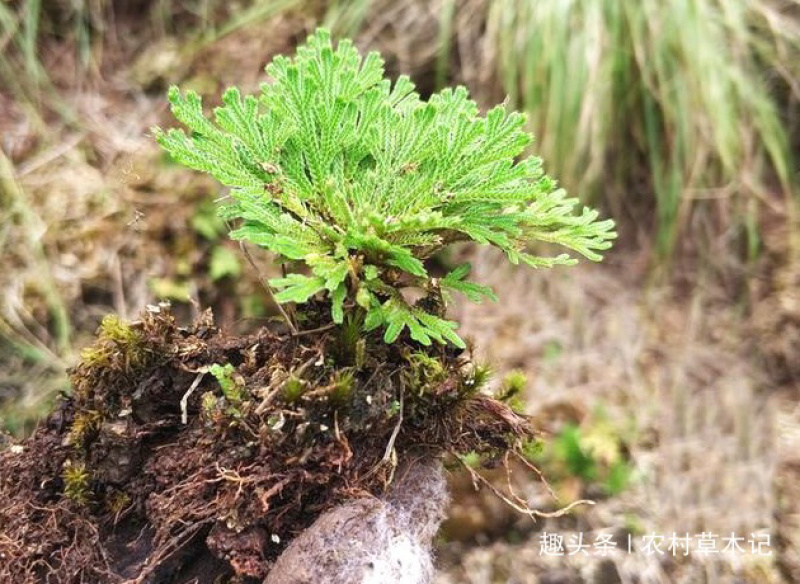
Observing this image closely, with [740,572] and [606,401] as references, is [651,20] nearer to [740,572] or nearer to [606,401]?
[606,401]

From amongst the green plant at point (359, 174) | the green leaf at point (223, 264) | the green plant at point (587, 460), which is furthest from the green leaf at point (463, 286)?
the green plant at point (587, 460)

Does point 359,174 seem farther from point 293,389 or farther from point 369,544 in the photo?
point 369,544

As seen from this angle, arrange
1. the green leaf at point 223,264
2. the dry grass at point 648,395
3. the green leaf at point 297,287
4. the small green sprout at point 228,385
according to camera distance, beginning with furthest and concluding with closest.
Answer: the dry grass at point 648,395 < the green leaf at point 223,264 < the small green sprout at point 228,385 < the green leaf at point 297,287

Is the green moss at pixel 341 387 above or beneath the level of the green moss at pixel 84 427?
above

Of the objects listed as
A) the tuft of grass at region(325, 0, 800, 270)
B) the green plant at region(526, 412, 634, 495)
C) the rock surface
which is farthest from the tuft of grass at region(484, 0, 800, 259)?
the rock surface

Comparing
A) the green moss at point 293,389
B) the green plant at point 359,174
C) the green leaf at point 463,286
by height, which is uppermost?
the green plant at point 359,174

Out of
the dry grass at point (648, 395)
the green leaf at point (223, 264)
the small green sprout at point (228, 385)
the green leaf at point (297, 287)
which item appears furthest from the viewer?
the dry grass at point (648, 395)

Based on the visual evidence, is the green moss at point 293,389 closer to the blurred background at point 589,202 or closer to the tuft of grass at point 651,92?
the blurred background at point 589,202

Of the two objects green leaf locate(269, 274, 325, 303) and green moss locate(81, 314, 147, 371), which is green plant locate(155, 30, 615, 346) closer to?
green leaf locate(269, 274, 325, 303)
